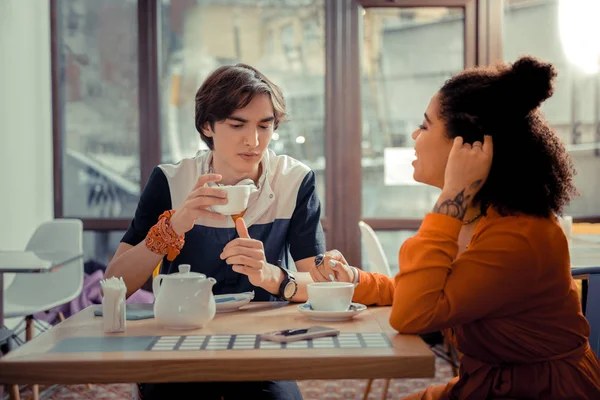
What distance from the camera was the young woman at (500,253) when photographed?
1358 mm

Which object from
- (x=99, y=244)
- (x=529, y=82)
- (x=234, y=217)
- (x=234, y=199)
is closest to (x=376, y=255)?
(x=234, y=217)

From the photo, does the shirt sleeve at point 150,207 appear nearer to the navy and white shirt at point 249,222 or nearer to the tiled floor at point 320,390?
the navy and white shirt at point 249,222

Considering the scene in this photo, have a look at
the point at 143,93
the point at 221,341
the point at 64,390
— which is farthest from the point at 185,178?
the point at 143,93

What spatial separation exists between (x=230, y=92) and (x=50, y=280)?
2.14 meters

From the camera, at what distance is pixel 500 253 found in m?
1.35

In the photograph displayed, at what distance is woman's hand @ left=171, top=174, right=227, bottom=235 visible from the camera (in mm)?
1711

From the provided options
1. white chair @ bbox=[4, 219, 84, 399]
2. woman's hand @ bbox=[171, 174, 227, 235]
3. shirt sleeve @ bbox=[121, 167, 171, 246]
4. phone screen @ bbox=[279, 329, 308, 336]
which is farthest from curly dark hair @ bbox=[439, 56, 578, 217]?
white chair @ bbox=[4, 219, 84, 399]

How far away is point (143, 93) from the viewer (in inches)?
182

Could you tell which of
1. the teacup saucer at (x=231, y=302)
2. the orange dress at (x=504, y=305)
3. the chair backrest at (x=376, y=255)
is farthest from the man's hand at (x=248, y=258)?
the chair backrest at (x=376, y=255)

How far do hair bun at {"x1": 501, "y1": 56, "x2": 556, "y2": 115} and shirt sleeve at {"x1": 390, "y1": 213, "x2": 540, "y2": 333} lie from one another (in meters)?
0.24

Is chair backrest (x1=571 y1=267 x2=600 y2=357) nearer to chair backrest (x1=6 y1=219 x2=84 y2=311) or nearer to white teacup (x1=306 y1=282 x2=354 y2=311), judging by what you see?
white teacup (x1=306 y1=282 x2=354 y2=311)

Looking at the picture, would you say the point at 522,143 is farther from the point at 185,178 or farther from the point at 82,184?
the point at 82,184

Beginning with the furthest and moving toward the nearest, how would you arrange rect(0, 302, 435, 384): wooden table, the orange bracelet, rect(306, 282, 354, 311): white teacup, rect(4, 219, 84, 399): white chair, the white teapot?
rect(4, 219, 84, 399): white chair → the orange bracelet → rect(306, 282, 354, 311): white teacup → the white teapot → rect(0, 302, 435, 384): wooden table

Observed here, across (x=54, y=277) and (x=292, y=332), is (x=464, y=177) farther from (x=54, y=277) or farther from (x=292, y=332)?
(x=54, y=277)
